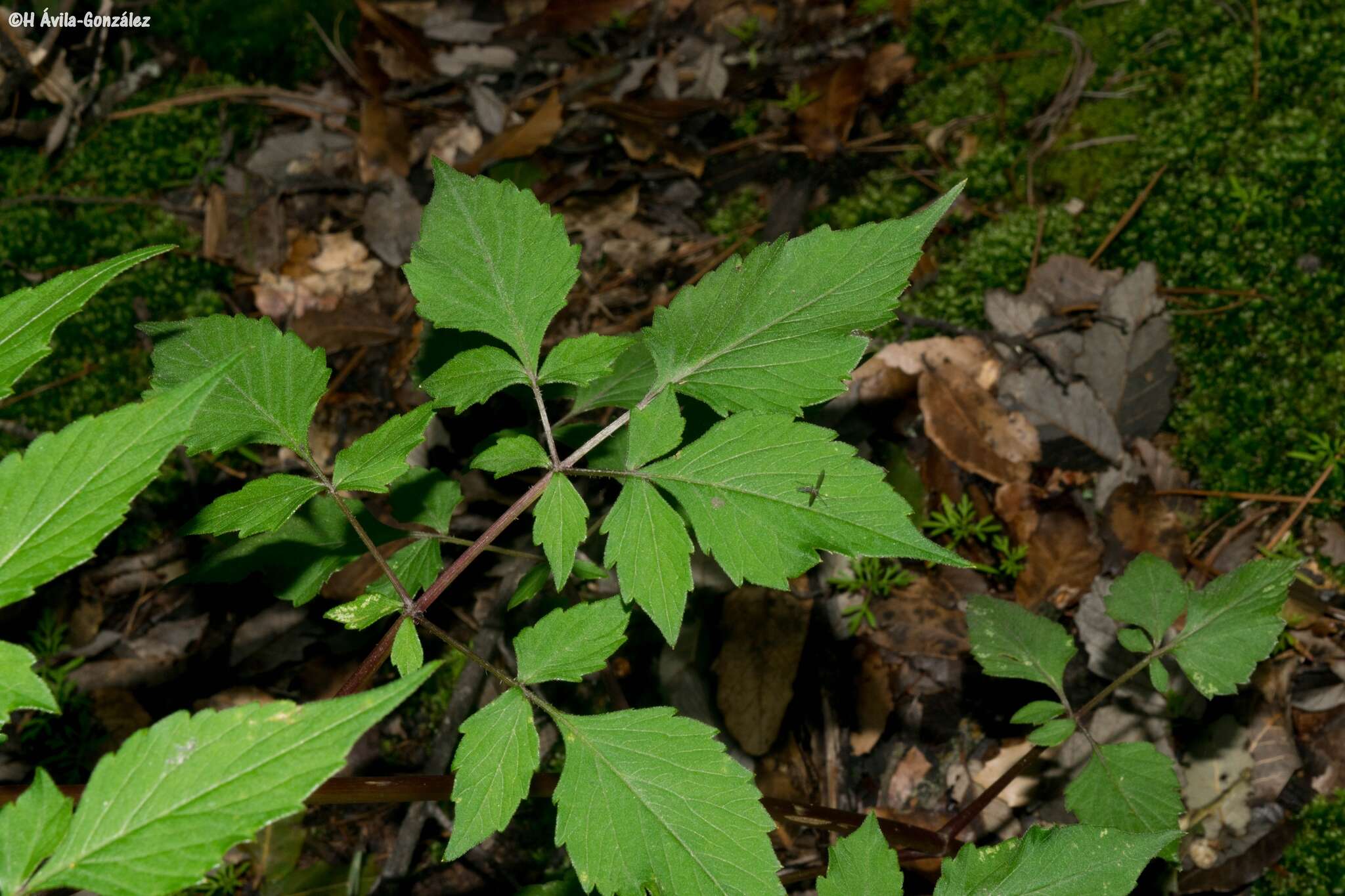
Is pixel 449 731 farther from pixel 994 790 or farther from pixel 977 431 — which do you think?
pixel 977 431

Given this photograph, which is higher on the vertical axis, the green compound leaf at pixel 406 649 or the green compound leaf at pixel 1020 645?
the green compound leaf at pixel 406 649

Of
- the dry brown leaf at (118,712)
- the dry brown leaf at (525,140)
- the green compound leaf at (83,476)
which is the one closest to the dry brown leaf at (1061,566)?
the green compound leaf at (83,476)

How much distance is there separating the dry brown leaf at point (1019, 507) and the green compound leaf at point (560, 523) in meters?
1.69

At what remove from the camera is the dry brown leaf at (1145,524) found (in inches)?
109

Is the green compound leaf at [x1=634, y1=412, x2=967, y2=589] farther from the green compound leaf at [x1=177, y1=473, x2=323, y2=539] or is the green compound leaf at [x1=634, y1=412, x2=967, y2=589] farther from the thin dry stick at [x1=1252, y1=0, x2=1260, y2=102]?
the thin dry stick at [x1=1252, y1=0, x2=1260, y2=102]

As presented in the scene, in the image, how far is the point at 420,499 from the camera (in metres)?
2.12

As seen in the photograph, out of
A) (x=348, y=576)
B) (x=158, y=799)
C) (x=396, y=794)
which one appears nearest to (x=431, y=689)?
(x=348, y=576)

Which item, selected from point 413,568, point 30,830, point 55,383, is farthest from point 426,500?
point 55,383

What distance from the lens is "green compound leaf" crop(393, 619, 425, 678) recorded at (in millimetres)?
1608

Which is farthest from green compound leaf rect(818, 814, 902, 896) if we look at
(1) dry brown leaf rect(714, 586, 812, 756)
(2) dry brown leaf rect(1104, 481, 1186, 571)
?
(2) dry brown leaf rect(1104, 481, 1186, 571)

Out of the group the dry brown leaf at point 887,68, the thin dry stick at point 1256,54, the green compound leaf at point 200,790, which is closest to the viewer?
the green compound leaf at point 200,790

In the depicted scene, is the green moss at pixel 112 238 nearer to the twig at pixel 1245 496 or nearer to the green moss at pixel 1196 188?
the green moss at pixel 1196 188

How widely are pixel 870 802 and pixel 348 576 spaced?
1.76 metres

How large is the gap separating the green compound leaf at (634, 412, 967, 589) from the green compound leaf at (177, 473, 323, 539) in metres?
0.64
